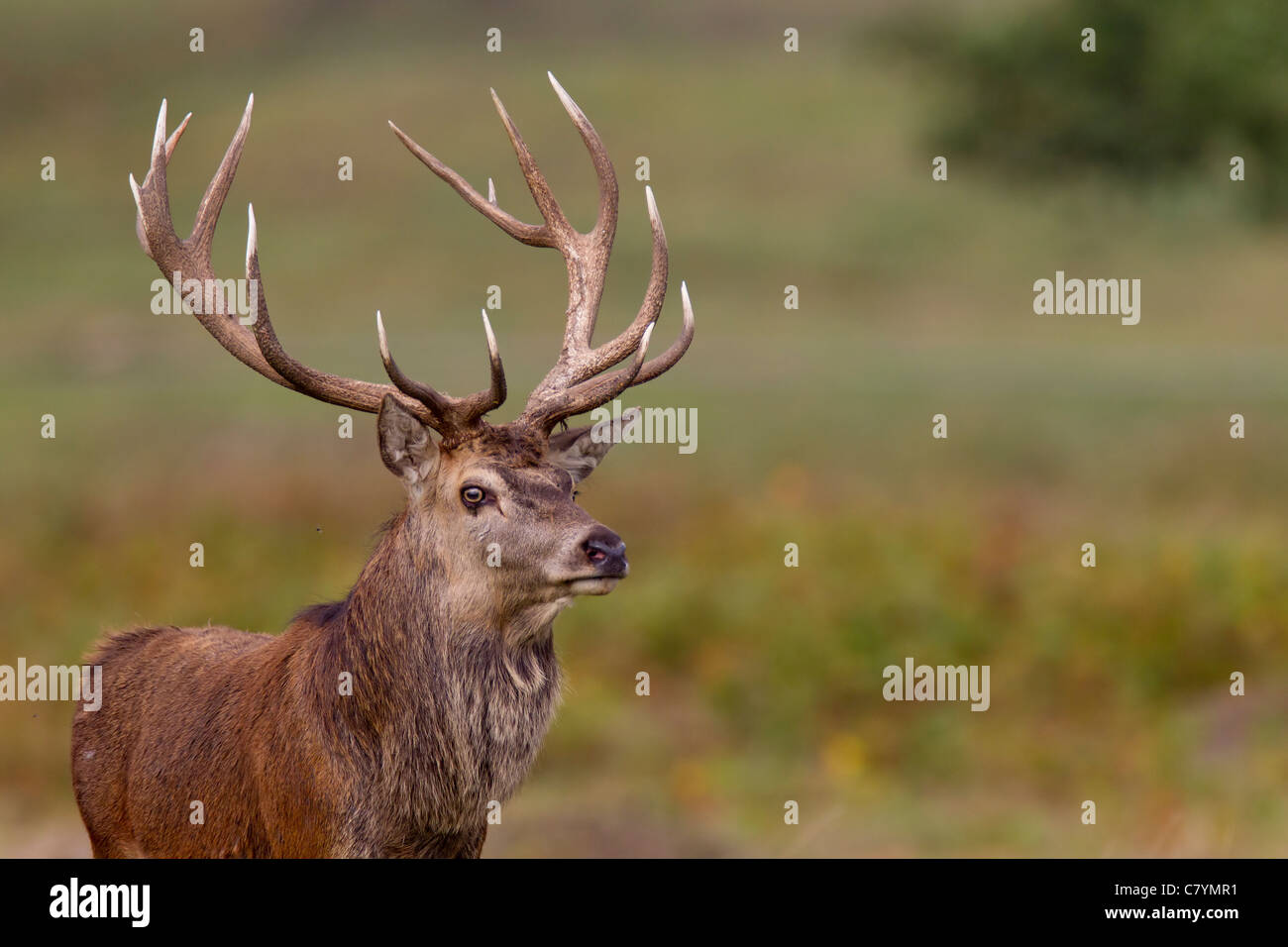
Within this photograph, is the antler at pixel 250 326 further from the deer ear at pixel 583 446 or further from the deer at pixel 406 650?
the deer ear at pixel 583 446

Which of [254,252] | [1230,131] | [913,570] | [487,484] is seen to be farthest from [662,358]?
[1230,131]

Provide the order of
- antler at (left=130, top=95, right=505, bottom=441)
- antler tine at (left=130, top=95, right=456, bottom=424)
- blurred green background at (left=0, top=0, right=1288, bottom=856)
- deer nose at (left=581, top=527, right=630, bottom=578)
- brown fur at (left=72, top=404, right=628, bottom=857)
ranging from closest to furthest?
deer nose at (left=581, top=527, right=630, bottom=578) → brown fur at (left=72, top=404, right=628, bottom=857) → antler at (left=130, top=95, right=505, bottom=441) → antler tine at (left=130, top=95, right=456, bottom=424) → blurred green background at (left=0, top=0, right=1288, bottom=856)

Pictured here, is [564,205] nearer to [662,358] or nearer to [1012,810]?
[1012,810]

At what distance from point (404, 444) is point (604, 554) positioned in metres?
1.01

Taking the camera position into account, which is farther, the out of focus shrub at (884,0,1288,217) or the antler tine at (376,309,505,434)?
the out of focus shrub at (884,0,1288,217)

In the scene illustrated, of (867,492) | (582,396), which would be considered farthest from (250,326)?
(867,492)

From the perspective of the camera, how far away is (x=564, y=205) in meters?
51.9

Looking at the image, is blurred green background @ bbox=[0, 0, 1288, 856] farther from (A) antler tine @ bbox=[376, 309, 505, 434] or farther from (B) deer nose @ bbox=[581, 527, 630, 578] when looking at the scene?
(B) deer nose @ bbox=[581, 527, 630, 578]

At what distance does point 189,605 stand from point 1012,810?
9.36 meters

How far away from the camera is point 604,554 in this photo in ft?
22.9

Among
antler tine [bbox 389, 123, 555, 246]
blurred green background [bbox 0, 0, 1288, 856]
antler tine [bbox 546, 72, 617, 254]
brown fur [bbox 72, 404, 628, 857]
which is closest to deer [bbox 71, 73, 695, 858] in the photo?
brown fur [bbox 72, 404, 628, 857]

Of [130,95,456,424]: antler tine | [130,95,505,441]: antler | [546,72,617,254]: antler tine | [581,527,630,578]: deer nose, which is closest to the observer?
[581,527,630,578]: deer nose

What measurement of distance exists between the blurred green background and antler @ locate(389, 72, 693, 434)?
3.03m

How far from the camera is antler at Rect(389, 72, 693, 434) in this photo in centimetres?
755
